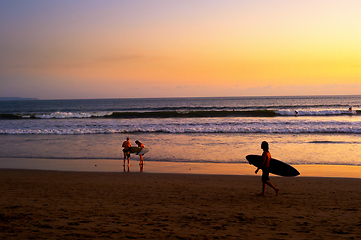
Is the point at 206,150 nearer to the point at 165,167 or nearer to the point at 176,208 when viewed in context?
the point at 165,167

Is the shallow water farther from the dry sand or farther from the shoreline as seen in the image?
the dry sand

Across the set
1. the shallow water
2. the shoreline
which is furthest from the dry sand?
the shallow water

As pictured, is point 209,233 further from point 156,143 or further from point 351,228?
point 156,143

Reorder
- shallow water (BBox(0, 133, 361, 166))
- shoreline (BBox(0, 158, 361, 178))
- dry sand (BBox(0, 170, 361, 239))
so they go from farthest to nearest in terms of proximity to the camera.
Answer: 1. shallow water (BBox(0, 133, 361, 166))
2. shoreline (BBox(0, 158, 361, 178))
3. dry sand (BBox(0, 170, 361, 239))

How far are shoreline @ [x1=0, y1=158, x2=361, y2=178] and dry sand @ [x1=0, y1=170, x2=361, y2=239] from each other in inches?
38.5

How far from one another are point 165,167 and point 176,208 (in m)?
5.25

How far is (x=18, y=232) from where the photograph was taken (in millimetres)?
4547

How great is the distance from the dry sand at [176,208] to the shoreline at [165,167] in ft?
3.21

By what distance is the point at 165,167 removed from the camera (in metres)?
11.3

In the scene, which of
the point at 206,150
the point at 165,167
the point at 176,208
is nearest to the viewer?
the point at 176,208

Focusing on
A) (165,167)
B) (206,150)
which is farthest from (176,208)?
(206,150)

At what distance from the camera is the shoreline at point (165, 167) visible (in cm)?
1016

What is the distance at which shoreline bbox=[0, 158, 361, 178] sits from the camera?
10.2 metres

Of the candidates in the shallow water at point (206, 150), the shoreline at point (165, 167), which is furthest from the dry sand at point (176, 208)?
the shallow water at point (206, 150)
